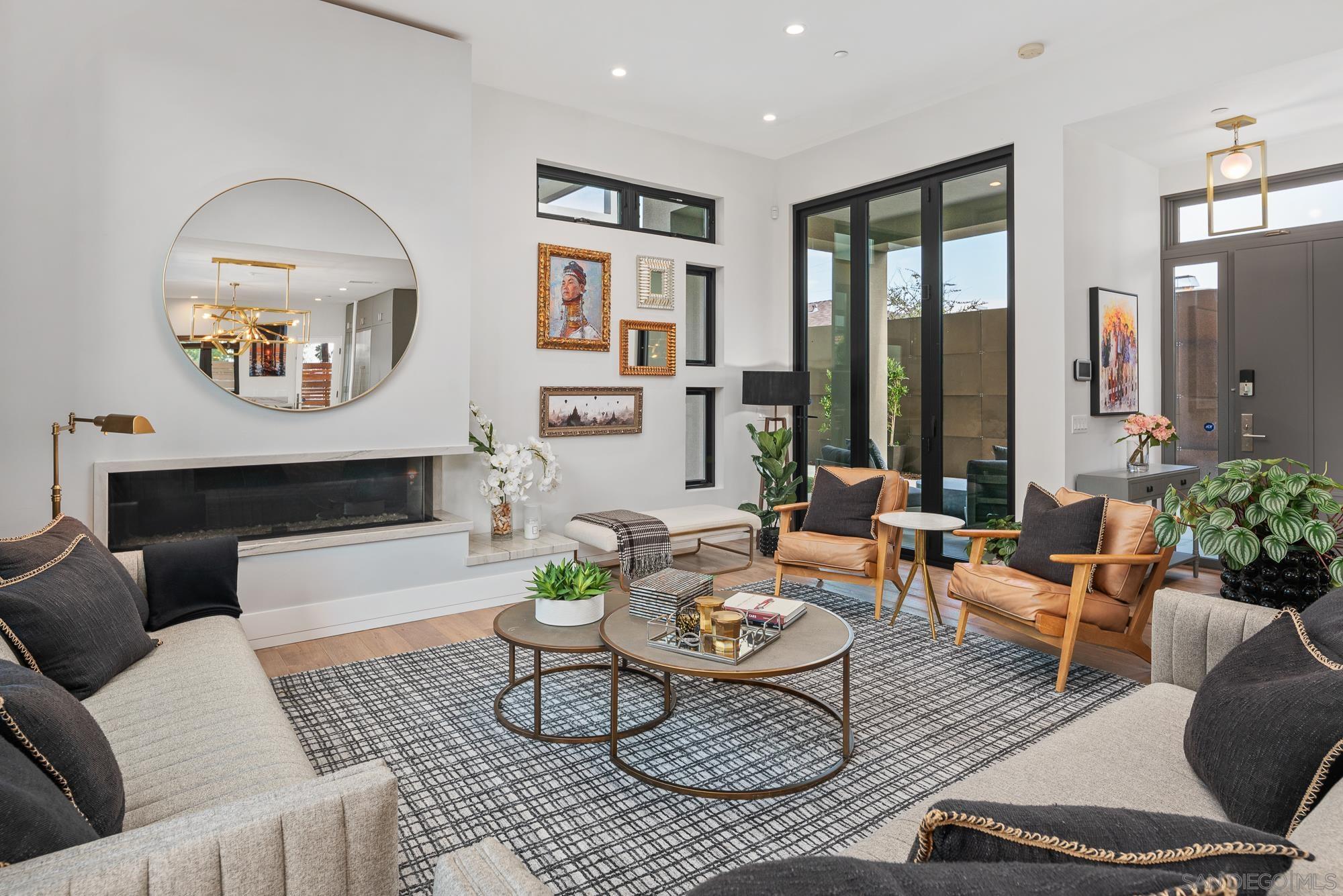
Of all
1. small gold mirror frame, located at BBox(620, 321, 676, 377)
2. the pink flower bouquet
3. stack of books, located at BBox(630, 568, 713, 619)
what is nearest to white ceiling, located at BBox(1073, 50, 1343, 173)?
the pink flower bouquet

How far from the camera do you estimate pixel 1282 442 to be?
5008 millimetres

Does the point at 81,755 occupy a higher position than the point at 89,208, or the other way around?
the point at 89,208

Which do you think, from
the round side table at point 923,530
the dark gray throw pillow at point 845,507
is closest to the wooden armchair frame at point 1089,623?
the round side table at point 923,530

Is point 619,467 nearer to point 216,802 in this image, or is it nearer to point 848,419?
point 848,419

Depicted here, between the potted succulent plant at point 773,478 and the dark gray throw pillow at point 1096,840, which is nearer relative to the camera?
the dark gray throw pillow at point 1096,840

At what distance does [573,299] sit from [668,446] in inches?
54.9

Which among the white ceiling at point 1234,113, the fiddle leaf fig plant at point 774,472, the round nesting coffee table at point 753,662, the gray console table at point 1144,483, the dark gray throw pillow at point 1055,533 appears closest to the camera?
the round nesting coffee table at point 753,662

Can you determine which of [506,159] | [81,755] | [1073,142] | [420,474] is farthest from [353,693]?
[1073,142]

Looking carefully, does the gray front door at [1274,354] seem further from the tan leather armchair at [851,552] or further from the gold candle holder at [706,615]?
the gold candle holder at [706,615]

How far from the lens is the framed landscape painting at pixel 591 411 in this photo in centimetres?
531

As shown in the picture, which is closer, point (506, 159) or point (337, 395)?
point (337, 395)

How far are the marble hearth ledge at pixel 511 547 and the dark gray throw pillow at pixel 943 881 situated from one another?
13.0 feet

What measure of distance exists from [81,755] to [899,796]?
6.98 feet

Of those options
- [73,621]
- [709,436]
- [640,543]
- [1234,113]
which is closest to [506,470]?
[640,543]
